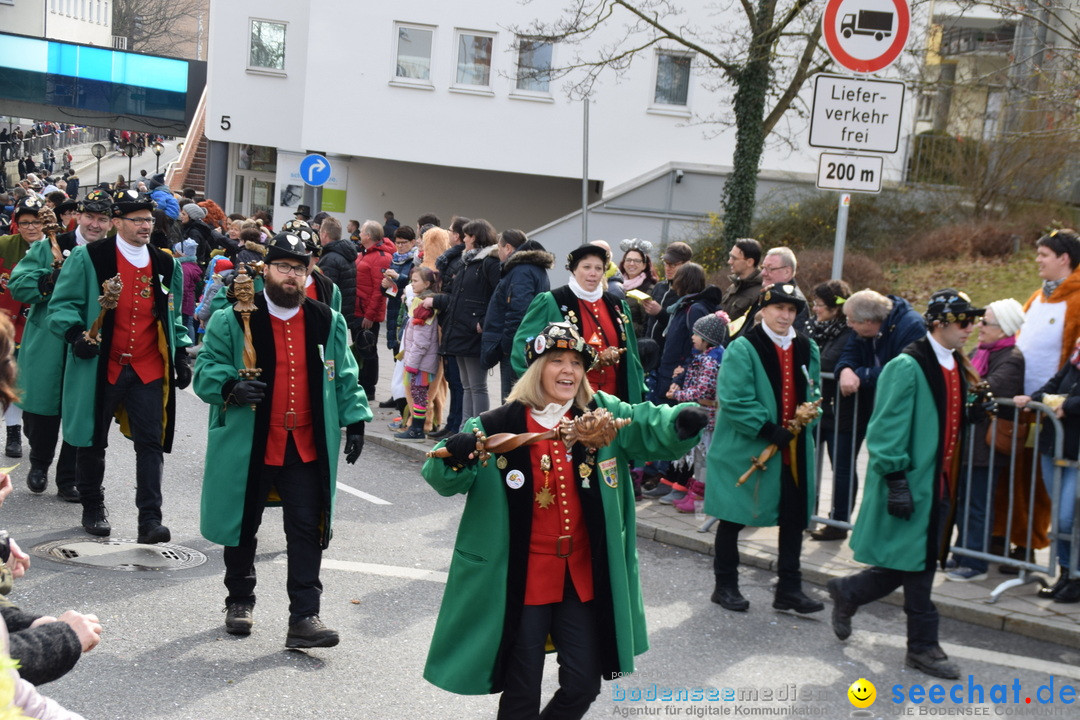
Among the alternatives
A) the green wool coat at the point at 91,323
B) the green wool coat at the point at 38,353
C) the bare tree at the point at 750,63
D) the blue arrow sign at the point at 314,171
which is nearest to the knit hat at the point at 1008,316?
the green wool coat at the point at 91,323

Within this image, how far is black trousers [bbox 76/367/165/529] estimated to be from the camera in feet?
24.5

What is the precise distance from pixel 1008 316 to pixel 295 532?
4.61 metres

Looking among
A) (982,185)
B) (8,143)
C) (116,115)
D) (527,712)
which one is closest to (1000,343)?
(527,712)

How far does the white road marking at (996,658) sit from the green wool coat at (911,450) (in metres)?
0.64

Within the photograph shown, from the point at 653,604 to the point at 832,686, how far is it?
4.54 ft

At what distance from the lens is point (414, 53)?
30.6 metres

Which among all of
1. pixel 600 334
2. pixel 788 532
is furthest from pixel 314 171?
pixel 788 532

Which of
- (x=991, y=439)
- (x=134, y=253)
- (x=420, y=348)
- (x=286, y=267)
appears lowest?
(x=420, y=348)

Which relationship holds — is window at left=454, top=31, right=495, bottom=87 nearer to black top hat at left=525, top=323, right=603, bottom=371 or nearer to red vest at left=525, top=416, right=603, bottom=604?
black top hat at left=525, top=323, right=603, bottom=371

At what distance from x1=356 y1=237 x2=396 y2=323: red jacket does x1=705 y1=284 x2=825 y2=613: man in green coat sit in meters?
7.08

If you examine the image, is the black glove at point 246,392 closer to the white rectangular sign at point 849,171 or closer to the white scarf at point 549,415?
the white scarf at point 549,415

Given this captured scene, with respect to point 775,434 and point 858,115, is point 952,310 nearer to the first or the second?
point 775,434

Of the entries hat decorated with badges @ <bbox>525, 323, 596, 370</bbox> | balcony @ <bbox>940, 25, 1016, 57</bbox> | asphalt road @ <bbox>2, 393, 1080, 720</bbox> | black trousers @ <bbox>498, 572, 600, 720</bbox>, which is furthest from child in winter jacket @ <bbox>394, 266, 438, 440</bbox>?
balcony @ <bbox>940, 25, 1016, 57</bbox>

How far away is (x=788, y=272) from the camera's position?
8.29 metres
